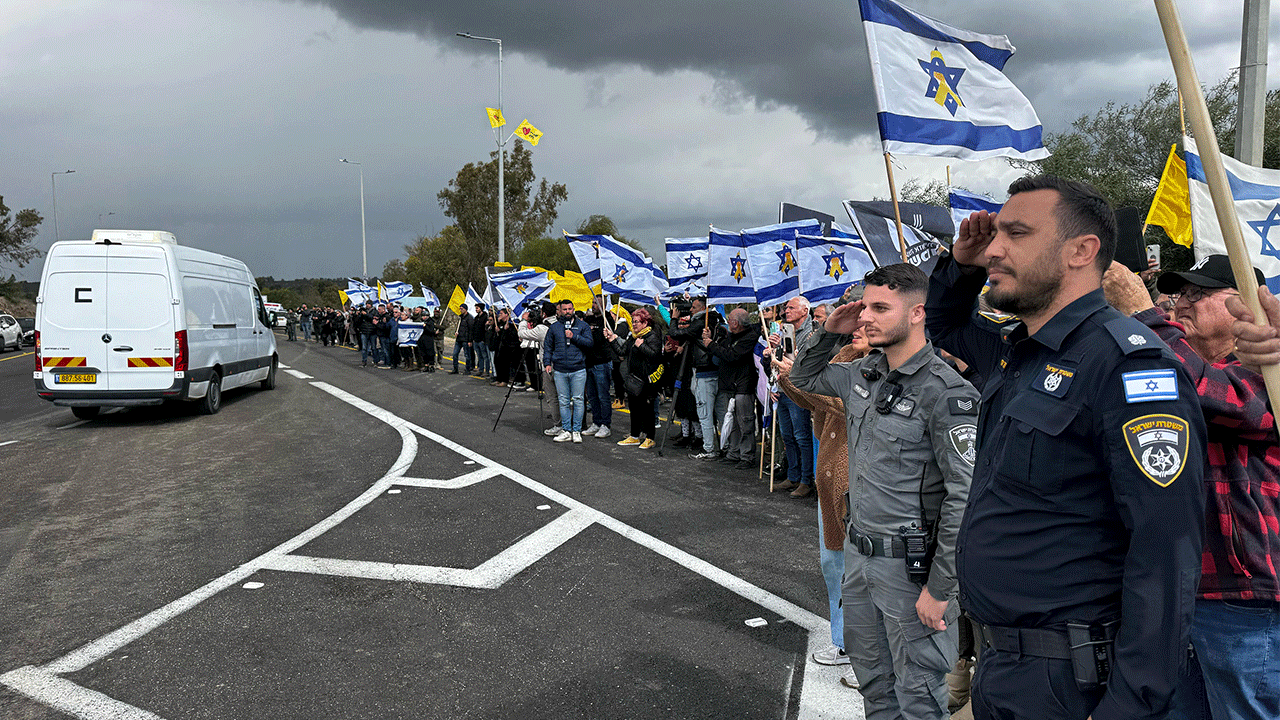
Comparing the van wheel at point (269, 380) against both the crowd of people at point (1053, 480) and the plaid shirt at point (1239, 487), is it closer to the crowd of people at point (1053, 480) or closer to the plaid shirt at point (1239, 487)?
Result: the crowd of people at point (1053, 480)

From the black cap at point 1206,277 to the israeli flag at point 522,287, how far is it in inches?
660

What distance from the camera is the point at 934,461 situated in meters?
3.06

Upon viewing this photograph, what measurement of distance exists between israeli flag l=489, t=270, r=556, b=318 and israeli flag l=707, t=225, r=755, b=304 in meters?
8.73

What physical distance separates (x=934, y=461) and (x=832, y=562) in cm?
139

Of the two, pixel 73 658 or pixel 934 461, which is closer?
pixel 934 461

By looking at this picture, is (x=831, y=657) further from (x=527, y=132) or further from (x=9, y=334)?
(x=9, y=334)

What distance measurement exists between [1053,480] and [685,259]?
14.0 metres

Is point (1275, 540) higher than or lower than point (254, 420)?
higher

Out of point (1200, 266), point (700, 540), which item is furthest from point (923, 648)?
point (700, 540)

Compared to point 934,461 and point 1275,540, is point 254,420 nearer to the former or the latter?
point 934,461

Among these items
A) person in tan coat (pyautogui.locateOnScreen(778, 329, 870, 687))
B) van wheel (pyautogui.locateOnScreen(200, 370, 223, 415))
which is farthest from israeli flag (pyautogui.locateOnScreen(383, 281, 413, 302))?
person in tan coat (pyautogui.locateOnScreen(778, 329, 870, 687))

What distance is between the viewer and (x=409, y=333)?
2408 centimetres

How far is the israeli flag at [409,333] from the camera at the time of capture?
78.8ft

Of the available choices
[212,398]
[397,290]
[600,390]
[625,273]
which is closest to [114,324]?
[212,398]
